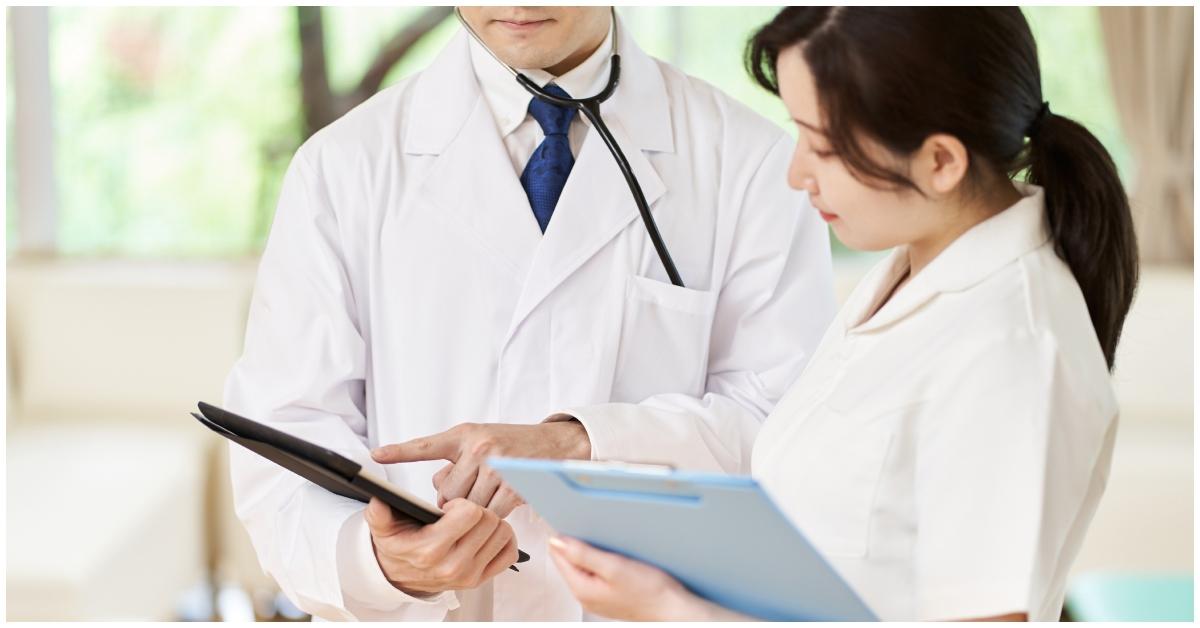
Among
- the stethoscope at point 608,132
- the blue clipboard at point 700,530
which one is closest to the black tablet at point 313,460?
the blue clipboard at point 700,530

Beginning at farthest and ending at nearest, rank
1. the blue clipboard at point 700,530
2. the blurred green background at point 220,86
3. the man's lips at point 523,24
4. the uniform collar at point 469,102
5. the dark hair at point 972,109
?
1. the blurred green background at point 220,86
2. the uniform collar at point 469,102
3. the man's lips at point 523,24
4. the dark hair at point 972,109
5. the blue clipboard at point 700,530

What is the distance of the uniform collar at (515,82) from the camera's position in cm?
148

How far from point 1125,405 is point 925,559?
3116mm

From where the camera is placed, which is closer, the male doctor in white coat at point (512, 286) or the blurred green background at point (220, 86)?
the male doctor in white coat at point (512, 286)

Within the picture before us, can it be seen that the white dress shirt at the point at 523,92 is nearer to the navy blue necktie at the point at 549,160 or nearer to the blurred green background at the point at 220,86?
the navy blue necktie at the point at 549,160

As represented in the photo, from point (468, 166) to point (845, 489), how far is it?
2.16 feet

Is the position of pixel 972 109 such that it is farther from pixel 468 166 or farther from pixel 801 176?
pixel 468 166

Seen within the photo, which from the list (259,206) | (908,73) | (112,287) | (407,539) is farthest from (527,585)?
(259,206)

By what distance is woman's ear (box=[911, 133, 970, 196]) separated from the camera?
101 centimetres

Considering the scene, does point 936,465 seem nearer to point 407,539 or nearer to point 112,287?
point 407,539

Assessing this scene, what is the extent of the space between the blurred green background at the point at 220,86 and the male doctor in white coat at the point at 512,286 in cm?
271

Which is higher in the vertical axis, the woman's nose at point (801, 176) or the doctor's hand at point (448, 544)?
the woman's nose at point (801, 176)

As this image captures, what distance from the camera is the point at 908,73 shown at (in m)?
0.99

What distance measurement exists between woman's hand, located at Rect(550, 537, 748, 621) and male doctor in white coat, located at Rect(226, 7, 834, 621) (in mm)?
334
